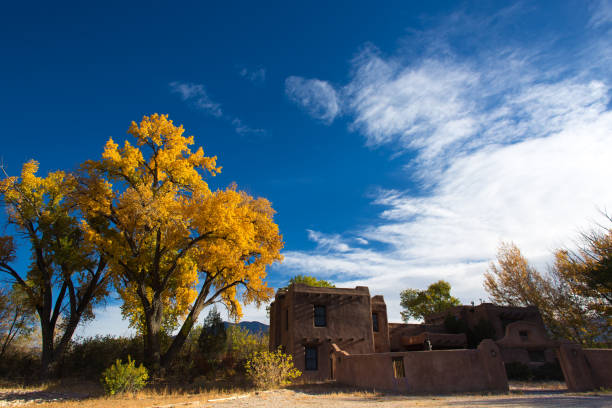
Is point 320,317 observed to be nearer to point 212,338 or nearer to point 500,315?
point 212,338

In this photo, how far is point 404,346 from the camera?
26672mm

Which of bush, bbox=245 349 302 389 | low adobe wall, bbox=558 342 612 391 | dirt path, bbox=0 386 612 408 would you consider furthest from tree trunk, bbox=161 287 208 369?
low adobe wall, bbox=558 342 612 391

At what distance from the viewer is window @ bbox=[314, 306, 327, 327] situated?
21391 mm

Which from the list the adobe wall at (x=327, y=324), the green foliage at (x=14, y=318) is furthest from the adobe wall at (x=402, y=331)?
the green foliage at (x=14, y=318)

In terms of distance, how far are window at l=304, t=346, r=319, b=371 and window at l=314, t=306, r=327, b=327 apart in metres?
1.48

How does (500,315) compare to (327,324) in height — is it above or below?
above

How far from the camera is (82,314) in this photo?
21312 millimetres

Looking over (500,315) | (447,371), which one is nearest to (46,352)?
(447,371)

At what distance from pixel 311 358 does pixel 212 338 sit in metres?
6.70

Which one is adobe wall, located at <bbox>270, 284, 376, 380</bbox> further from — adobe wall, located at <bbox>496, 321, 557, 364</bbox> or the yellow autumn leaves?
adobe wall, located at <bbox>496, 321, 557, 364</bbox>

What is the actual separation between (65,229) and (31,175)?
3532mm

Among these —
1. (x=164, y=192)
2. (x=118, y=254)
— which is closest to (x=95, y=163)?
(x=164, y=192)

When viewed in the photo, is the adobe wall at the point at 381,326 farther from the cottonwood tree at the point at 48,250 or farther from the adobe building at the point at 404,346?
the cottonwood tree at the point at 48,250

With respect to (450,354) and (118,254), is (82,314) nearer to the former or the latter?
(118,254)
